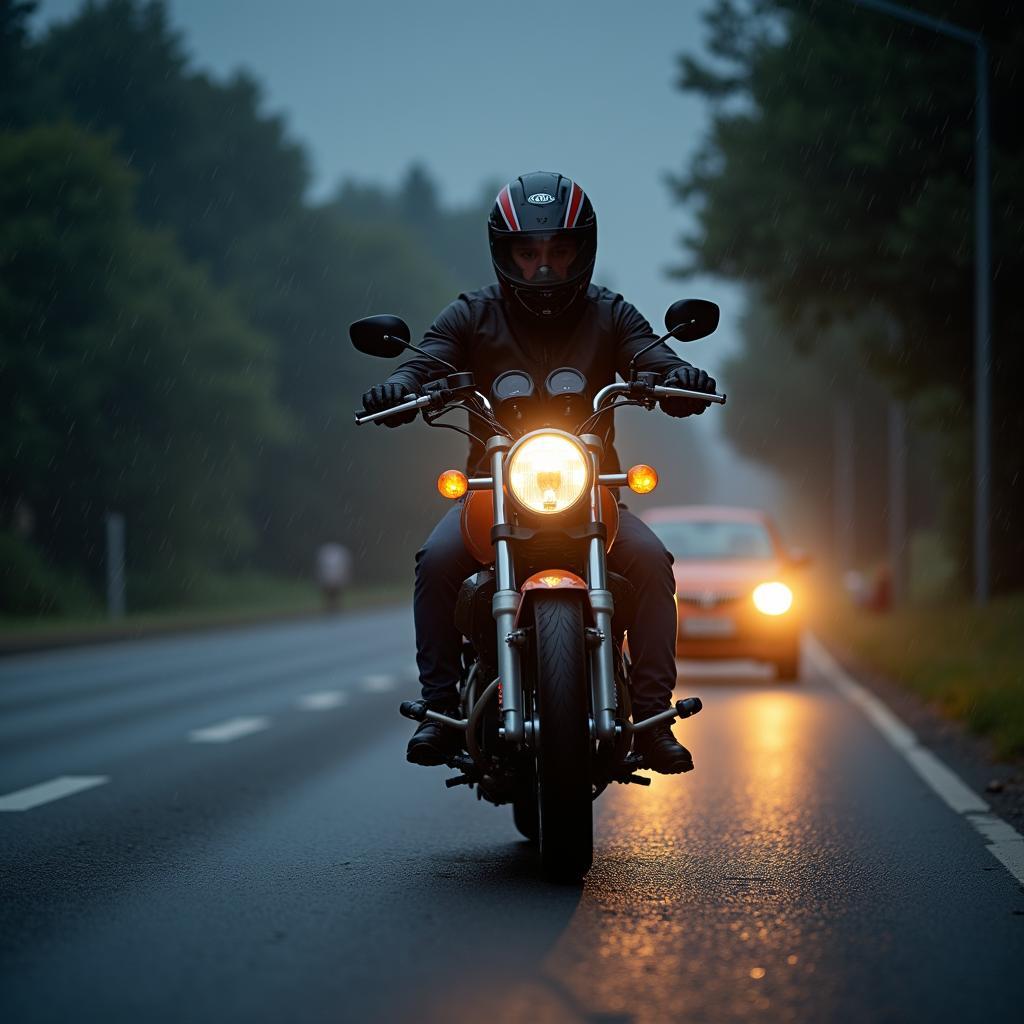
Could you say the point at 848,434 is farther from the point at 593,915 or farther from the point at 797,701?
the point at 593,915

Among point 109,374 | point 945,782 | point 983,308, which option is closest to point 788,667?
point 983,308

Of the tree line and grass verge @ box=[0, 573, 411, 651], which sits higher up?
the tree line

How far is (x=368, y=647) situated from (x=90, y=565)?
1972cm

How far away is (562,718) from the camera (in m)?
5.71

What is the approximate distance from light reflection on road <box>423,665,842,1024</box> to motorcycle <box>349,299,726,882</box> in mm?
426

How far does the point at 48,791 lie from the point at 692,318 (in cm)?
442

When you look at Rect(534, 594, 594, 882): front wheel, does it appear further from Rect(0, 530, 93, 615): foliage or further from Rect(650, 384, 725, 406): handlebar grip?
Rect(0, 530, 93, 615): foliage

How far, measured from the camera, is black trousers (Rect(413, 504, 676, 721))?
20.8ft

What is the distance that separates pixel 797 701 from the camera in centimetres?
1516

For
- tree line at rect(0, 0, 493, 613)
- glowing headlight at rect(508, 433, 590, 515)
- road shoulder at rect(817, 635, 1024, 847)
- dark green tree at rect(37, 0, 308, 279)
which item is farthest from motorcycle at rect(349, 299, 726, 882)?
dark green tree at rect(37, 0, 308, 279)

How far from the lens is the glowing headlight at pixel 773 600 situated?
16.9m

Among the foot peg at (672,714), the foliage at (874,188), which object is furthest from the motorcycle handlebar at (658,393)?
the foliage at (874,188)

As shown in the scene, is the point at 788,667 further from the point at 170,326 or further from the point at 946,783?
the point at 170,326

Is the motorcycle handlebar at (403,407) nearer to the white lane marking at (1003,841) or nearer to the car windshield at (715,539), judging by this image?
the white lane marking at (1003,841)
